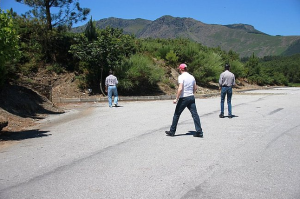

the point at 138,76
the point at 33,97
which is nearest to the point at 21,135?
the point at 33,97

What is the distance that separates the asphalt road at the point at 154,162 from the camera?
4359mm

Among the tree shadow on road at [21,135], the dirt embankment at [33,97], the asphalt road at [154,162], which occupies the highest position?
the dirt embankment at [33,97]

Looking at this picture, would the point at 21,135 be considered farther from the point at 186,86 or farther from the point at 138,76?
the point at 138,76

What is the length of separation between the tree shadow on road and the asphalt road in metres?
0.06

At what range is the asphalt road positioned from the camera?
436cm

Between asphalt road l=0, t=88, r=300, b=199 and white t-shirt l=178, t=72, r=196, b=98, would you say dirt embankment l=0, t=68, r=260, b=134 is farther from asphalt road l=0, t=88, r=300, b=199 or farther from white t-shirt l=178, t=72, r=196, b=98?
white t-shirt l=178, t=72, r=196, b=98

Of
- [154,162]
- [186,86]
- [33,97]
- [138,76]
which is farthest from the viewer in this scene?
[138,76]

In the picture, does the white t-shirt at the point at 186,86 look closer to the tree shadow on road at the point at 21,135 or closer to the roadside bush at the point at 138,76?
the tree shadow on road at the point at 21,135

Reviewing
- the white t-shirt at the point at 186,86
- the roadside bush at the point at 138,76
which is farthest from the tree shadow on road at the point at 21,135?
the roadside bush at the point at 138,76

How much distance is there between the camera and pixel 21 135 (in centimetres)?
879

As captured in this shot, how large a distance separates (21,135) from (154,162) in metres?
4.85

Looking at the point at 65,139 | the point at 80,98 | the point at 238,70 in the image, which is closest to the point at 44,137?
the point at 65,139

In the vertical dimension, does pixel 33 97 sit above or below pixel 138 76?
below

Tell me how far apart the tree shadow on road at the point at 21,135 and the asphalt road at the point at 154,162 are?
0.20ft
